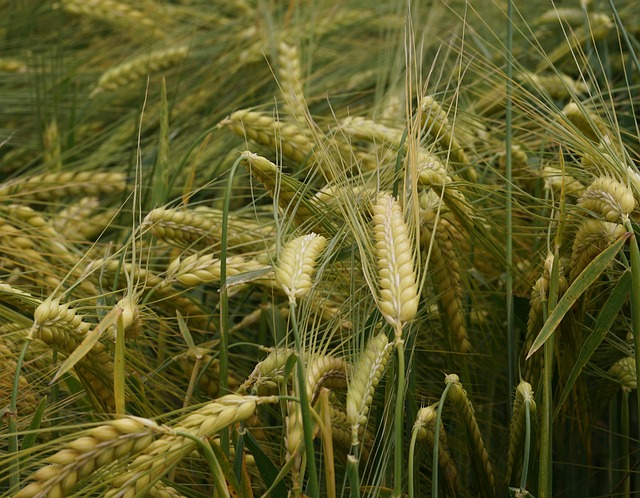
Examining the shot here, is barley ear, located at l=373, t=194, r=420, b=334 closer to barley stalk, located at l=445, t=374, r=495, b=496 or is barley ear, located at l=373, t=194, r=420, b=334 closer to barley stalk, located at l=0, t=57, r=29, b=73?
barley stalk, located at l=445, t=374, r=495, b=496

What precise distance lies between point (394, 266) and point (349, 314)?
0.18m

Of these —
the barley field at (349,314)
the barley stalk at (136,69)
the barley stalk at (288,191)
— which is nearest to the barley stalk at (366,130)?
the barley field at (349,314)

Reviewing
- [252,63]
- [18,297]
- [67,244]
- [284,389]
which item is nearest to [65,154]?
[67,244]

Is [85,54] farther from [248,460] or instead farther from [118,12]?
[248,460]

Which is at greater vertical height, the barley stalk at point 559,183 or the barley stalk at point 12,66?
the barley stalk at point 12,66

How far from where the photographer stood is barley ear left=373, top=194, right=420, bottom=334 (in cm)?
69

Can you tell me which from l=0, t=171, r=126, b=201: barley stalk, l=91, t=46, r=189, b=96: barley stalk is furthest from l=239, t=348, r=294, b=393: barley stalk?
l=91, t=46, r=189, b=96: barley stalk

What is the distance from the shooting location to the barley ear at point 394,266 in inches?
27.0

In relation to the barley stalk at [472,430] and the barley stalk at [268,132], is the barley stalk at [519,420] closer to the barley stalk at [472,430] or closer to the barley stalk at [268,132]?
the barley stalk at [472,430]

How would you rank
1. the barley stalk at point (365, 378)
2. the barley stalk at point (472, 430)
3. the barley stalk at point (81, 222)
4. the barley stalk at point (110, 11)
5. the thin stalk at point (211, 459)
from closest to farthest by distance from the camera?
the thin stalk at point (211, 459) < the barley stalk at point (365, 378) < the barley stalk at point (472, 430) < the barley stalk at point (81, 222) < the barley stalk at point (110, 11)

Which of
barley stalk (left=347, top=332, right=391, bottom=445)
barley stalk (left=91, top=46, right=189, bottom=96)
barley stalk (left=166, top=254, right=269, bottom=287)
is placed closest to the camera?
barley stalk (left=347, top=332, right=391, bottom=445)

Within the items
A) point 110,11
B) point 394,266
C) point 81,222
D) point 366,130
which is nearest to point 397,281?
point 394,266

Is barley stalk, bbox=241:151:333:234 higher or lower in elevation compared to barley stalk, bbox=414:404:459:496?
higher

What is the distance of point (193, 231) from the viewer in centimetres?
102
